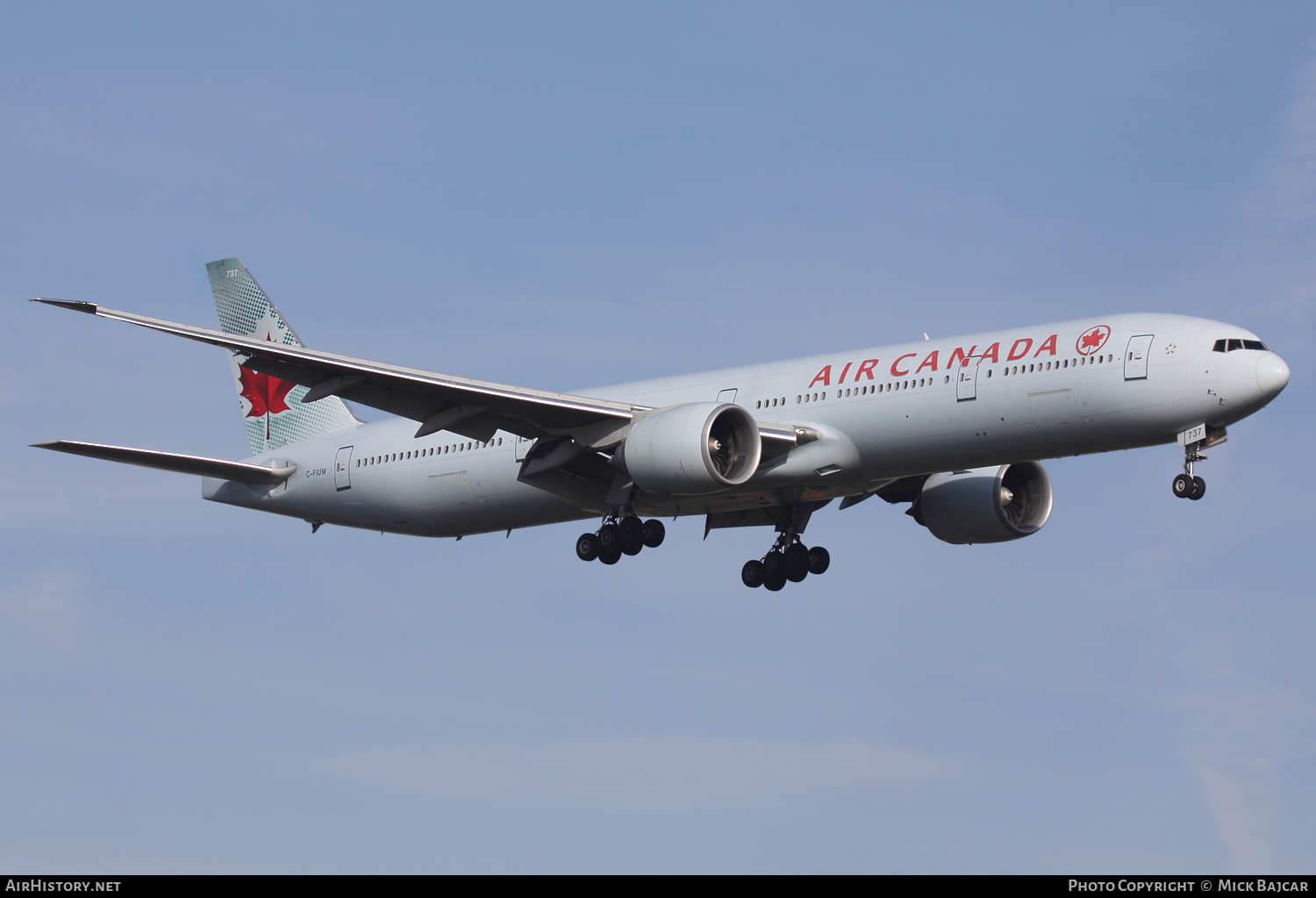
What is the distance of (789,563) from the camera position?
41906mm

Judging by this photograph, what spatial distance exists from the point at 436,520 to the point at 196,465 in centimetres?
609

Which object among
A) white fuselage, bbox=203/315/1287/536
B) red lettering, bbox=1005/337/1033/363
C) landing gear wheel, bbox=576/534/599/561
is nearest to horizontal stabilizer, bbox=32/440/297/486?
white fuselage, bbox=203/315/1287/536

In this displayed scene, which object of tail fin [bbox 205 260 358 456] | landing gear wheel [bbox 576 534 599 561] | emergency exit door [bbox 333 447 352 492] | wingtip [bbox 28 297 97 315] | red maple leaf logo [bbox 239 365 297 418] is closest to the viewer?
wingtip [bbox 28 297 97 315]

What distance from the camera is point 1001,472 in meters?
41.6

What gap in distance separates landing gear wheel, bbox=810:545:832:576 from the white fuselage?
9.40ft

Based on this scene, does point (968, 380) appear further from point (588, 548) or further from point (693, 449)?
point (588, 548)

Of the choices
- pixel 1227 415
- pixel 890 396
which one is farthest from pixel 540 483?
pixel 1227 415

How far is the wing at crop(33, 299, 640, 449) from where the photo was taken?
3612 centimetres

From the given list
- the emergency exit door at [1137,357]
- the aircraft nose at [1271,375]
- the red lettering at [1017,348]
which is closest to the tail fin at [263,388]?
the red lettering at [1017,348]

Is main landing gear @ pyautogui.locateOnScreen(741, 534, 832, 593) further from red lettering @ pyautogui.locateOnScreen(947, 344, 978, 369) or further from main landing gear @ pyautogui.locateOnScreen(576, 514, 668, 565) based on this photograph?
red lettering @ pyautogui.locateOnScreen(947, 344, 978, 369)

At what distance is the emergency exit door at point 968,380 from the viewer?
114 ft

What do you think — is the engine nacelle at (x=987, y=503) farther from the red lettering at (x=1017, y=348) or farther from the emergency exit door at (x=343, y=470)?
the emergency exit door at (x=343, y=470)

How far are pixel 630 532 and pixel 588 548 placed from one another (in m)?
1.26

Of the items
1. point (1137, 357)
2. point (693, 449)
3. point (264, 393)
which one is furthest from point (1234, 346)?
point (264, 393)
